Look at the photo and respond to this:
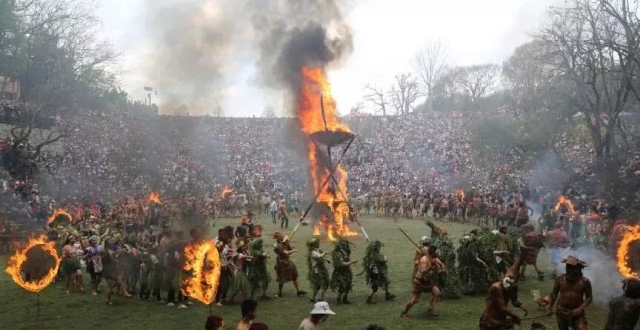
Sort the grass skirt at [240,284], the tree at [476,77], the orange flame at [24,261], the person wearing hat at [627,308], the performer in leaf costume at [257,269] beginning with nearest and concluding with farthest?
A: 1. the person wearing hat at [627,308]
2. the orange flame at [24,261]
3. the grass skirt at [240,284]
4. the performer in leaf costume at [257,269]
5. the tree at [476,77]

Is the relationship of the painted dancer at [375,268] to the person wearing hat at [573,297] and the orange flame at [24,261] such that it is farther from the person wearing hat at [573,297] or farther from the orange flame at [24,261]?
the orange flame at [24,261]

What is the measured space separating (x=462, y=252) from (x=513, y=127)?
98.7ft

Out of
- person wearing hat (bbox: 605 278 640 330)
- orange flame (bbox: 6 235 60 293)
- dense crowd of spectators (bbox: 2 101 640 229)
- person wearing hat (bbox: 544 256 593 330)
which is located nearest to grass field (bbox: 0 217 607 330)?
orange flame (bbox: 6 235 60 293)

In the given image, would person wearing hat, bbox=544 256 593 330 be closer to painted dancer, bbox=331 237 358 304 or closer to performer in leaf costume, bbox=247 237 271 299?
painted dancer, bbox=331 237 358 304

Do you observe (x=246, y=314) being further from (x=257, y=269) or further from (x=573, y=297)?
(x=257, y=269)

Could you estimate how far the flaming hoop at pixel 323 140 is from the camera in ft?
71.3

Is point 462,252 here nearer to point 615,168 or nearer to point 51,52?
point 615,168

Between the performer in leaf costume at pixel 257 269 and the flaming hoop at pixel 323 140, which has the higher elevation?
the flaming hoop at pixel 323 140

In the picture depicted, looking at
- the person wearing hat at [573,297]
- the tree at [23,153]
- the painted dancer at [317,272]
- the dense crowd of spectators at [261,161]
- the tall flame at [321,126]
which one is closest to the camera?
the person wearing hat at [573,297]

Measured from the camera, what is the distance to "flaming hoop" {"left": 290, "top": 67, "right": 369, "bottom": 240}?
71.3 feet

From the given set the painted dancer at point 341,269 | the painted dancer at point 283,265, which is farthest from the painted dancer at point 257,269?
the painted dancer at point 341,269

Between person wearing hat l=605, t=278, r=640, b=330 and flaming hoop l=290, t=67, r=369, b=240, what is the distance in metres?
14.3

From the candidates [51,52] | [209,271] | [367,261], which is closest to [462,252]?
[367,261]

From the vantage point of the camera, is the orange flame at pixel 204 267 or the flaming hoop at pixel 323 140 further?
the flaming hoop at pixel 323 140
